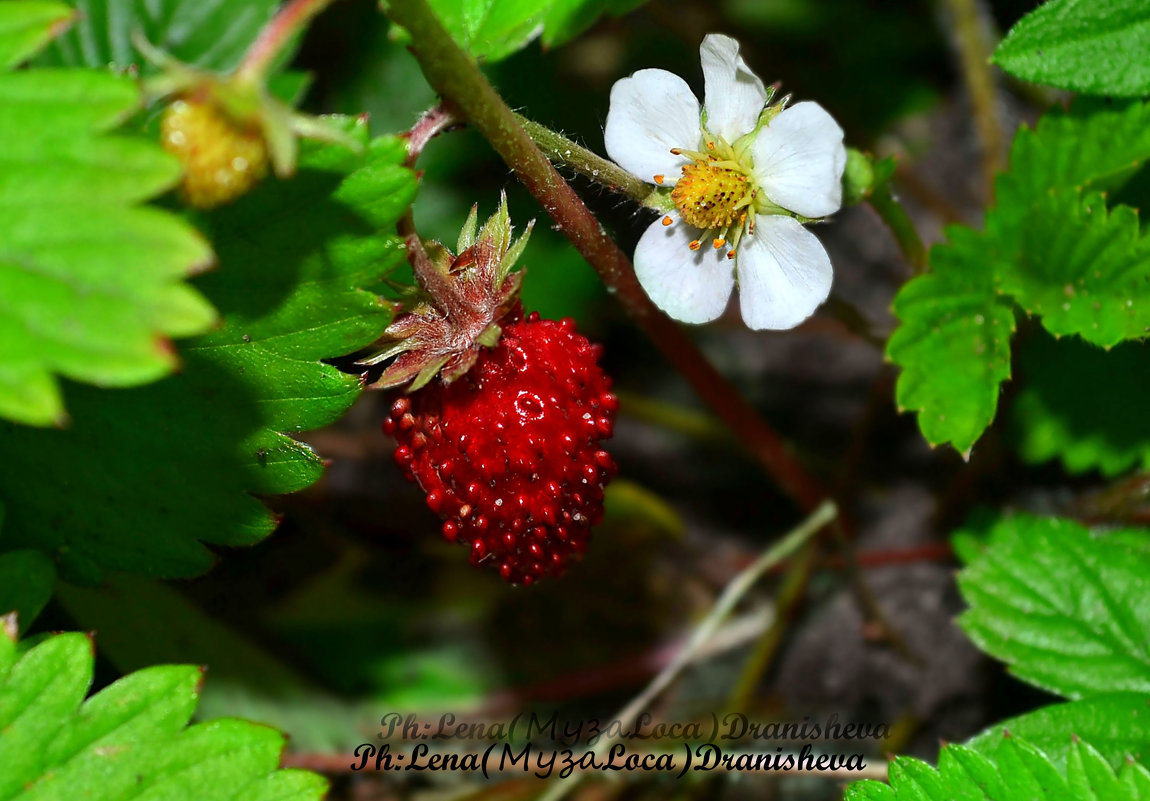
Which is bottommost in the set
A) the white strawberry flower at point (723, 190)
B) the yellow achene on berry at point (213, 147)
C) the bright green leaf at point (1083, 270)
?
the bright green leaf at point (1083, 270)

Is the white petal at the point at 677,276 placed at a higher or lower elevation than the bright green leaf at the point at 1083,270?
higher

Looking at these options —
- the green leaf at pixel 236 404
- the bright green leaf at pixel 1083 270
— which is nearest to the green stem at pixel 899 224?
the bright green leaf at pixel 1083 270

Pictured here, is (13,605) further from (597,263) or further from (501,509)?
(597,263)

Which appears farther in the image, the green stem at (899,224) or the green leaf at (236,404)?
the green stem at (899,224)

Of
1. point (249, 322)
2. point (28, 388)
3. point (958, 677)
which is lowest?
point (958, 677)

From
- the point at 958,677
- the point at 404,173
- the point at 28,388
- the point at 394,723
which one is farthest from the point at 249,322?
the point at 958,677

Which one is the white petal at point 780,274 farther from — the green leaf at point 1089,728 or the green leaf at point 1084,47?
the green leaf at point 1089,728

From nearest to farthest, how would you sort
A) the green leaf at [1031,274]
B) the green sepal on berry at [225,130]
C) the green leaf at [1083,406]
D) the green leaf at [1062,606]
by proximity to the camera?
the green sepal on berry at [225,130] < the green leaf at [1031,274] < the green leaf at [1062,606] < the green leaf at [1083,406]

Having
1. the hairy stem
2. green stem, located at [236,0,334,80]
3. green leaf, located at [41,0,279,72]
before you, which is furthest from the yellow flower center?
green leaf, located at [41,0,279,72]
